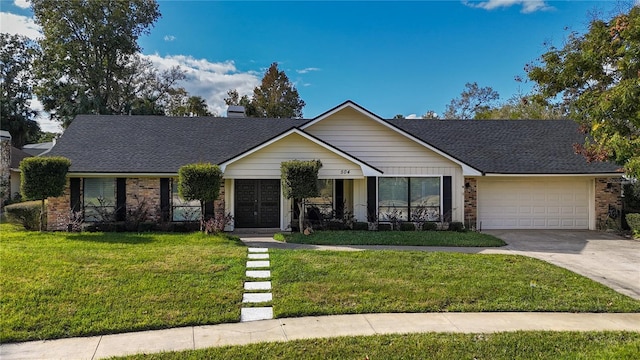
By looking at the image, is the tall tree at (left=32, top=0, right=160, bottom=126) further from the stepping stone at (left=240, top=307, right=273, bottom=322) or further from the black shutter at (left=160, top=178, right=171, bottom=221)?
the stepping stone at (left=240, top=307, right=273, bottom=322)

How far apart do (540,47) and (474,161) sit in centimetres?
536

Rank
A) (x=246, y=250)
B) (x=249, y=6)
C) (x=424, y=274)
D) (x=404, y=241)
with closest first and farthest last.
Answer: (x=424, y=274) → (x=246, y=250) → (x=404, y=241) → (x=249, y=6)

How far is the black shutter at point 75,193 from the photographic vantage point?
13727mm

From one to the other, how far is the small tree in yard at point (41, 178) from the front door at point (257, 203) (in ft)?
19.0

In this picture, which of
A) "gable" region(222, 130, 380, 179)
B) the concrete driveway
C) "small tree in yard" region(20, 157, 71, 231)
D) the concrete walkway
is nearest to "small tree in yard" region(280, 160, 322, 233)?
"gable" region(222, 130, 380, 179)

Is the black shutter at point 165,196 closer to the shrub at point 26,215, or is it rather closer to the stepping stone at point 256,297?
the shrub at point 26,215

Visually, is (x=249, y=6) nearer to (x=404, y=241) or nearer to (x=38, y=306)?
(x=404, y=241)

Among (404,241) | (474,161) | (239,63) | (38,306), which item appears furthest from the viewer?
(239,63)

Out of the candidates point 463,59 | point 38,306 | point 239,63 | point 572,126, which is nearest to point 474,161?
point 572,126

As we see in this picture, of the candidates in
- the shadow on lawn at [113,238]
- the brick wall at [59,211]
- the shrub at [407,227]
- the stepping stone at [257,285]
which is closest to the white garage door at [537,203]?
the shrub at [407,227]

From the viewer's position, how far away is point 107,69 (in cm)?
3294

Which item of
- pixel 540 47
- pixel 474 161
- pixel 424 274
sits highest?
pixel 540 47

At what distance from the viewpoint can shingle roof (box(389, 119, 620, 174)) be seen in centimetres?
1498

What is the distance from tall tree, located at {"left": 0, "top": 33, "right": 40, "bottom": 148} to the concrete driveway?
44.9 metres
